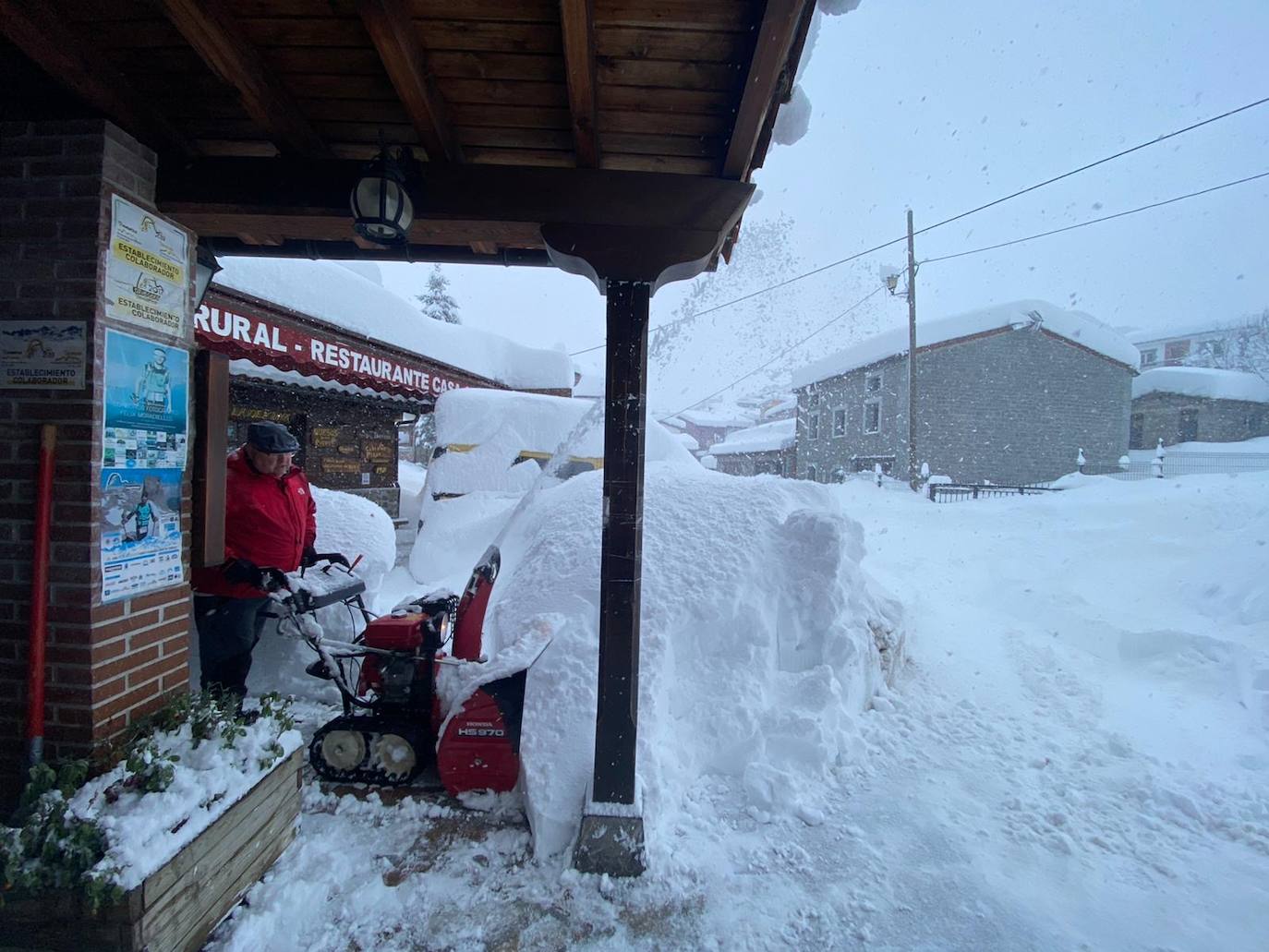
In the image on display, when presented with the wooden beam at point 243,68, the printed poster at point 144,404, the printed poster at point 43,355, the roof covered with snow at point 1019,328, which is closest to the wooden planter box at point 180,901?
the printed poster at point 144,404

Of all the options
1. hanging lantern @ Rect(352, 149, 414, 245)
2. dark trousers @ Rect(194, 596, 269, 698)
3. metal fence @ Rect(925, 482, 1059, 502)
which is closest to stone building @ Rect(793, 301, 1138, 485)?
metal fence @ Rect(925, 482, 1059, 502)

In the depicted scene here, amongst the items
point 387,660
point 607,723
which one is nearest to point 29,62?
point 387,660

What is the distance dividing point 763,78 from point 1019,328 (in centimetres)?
1970

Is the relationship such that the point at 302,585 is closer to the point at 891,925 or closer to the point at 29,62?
the point at 29,62

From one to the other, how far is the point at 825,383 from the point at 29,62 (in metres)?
23.2

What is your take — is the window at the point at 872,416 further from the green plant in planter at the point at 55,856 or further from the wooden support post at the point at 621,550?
the green plant in planter at the point at 55,856

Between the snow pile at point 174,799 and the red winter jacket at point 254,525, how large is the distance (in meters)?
1.13

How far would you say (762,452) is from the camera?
30891 mm

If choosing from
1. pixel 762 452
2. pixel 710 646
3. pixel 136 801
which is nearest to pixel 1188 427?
pixel 762 452

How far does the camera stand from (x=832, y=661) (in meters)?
3.85

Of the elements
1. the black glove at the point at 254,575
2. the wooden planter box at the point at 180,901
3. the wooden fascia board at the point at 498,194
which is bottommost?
the wooden planter box at the point at 180,901

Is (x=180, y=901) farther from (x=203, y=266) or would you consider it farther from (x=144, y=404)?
(x=203, y=266)

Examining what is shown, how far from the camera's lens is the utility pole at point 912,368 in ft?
52.6

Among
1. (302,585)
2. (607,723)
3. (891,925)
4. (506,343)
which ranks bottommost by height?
(891,925)
